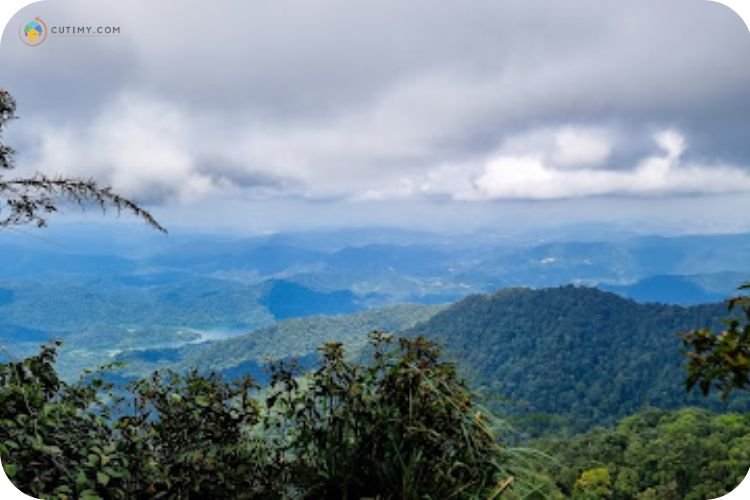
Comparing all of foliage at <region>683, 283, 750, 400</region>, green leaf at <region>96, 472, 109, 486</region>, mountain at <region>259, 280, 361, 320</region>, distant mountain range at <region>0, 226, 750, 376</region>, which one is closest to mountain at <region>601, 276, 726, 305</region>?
distant mountain range at <region>0, 226, 750, 376</region>

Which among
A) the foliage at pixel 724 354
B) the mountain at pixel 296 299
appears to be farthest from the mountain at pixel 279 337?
the mountain at pixel 296 299

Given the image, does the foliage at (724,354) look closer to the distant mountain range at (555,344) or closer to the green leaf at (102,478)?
the green leaf at (102,478)

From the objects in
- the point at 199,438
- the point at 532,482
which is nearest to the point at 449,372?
the point at 532,482

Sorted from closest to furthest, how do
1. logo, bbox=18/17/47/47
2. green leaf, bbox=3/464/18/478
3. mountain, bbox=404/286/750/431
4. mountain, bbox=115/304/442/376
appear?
green leaf, bbox=3/464/18/478 < logo, bbox=18/17/47/47 < mountain, bbox=115/304/442/376 < mountain, bbox=404/286/750/431

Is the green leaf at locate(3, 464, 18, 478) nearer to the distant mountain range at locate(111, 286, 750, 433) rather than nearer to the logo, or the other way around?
the logo

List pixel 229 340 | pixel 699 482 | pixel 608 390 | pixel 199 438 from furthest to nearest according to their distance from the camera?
1. pixel 229 340
2. pixel 608 390
3. pixel 699 482
4. pixel 199 438

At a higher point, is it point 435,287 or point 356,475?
point 356,475

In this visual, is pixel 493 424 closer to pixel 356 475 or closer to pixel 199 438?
pixel 356 475
